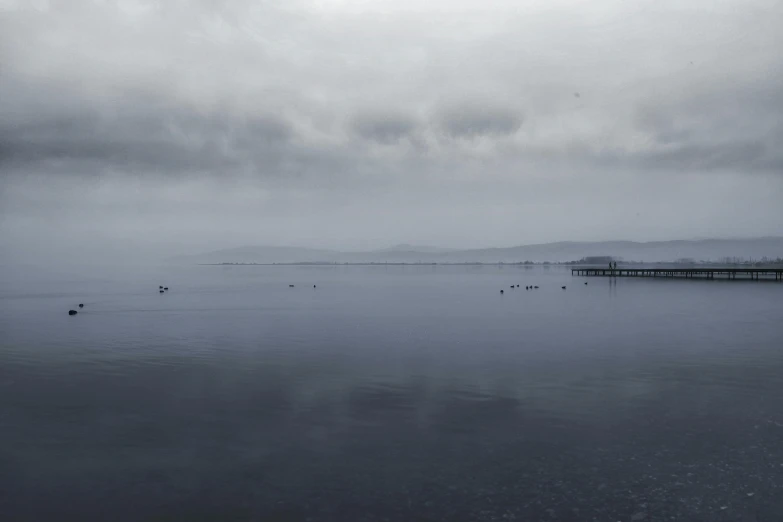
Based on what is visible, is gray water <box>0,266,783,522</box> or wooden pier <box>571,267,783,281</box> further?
wooden pier <box>571,267,783,281</box>

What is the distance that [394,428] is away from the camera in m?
15.2

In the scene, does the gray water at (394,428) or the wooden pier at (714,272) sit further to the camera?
the wooden pier at (714,272)

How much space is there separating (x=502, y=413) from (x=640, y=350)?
1552 cm

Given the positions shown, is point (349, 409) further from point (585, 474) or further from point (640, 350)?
point (640, 350)

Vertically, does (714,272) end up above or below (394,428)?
above

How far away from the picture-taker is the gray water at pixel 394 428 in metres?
10.7

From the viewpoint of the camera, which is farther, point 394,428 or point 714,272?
point 714,272

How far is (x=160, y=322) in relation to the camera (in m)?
43.0

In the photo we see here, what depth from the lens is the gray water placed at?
1070 centimetres

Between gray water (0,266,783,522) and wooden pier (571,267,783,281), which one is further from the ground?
wooden pier (571,267,783,281)

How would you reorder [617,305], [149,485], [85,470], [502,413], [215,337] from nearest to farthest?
[149,485] < [85,470] < [502,413] < [215,337] < [617,305]

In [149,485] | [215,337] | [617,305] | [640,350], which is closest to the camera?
[149,485]

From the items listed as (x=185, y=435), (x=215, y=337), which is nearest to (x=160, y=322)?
(x=215, y=337)

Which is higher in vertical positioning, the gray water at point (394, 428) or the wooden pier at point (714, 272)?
the wooden pier at point (714, 272)
